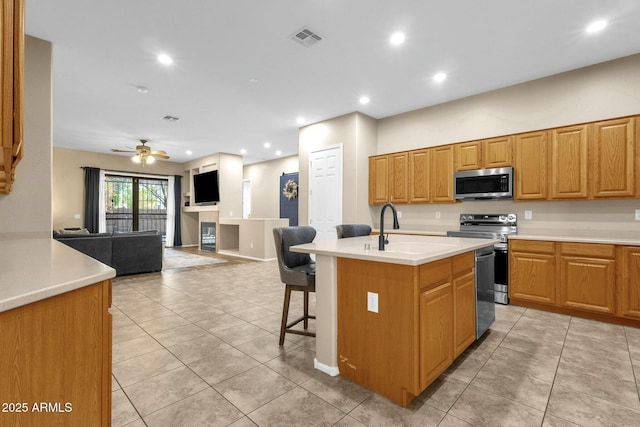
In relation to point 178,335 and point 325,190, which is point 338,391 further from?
point 325,190

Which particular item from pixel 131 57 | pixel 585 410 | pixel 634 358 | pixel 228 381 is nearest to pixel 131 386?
pixel 228 381

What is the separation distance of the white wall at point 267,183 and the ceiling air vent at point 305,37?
5.98 meters

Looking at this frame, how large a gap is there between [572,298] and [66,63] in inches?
257

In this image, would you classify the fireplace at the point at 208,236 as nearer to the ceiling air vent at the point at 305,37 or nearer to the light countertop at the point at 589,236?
the ceiling air vent at the point at 305,37

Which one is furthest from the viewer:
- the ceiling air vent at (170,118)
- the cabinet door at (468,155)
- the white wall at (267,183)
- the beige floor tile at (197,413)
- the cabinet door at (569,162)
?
the white wall at (267,183)

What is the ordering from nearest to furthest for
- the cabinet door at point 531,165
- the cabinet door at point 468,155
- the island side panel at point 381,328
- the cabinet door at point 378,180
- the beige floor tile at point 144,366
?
the island side panel at point 381,328 → the beige floor tile at point 144,366 → the cabinet door at point 531,165 → the cabinet door at point 468,155 → the cabinet door at point 378,180

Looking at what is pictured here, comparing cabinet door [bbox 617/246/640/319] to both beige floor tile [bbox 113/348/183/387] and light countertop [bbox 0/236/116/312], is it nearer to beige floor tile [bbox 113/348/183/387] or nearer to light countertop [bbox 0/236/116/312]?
beige floor tile [bbox 113/348/183/387]

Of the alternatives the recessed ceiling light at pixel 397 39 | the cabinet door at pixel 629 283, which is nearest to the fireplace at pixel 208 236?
the recessed ceiling light at pixel 397 39

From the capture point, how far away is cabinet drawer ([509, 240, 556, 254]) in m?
3.46

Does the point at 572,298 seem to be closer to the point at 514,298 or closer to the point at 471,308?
the point at 514,298

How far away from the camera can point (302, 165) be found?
6.04m

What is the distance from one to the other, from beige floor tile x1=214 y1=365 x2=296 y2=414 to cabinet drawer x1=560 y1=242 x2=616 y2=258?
130 inches

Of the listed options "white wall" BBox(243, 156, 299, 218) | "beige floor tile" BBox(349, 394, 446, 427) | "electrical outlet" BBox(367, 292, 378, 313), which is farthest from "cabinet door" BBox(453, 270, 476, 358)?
"white wall" BBox(243, 156, 299, 218)

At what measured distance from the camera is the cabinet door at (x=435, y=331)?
5.84 ft
